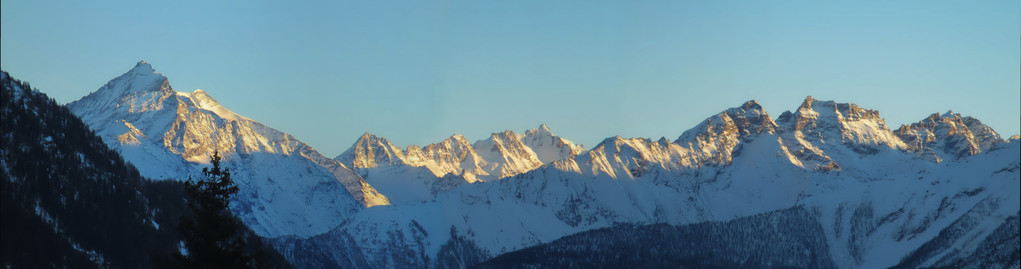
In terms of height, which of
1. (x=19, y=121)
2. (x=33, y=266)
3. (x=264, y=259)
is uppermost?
(x=19, y=121)

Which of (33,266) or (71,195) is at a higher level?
(71,195)

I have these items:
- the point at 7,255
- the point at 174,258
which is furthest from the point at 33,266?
the point at 174,258

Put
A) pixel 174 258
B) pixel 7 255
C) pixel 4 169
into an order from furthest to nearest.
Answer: pixel 4 169
pixel 7 255
pixel 174 258

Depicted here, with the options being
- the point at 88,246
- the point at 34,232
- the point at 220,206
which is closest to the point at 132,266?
the point at 88,246

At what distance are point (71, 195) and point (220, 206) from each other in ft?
512

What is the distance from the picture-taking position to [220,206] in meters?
54.6

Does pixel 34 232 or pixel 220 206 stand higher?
pixel 34 232

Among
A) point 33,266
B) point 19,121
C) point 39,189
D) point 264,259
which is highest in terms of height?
point 19,121

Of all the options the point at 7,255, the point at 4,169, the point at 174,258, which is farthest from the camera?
the point at 4,169

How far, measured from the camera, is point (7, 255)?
170m

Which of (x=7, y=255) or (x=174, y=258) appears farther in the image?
(x=7, y=255)

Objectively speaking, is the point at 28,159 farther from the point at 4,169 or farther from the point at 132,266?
the point at 132,266

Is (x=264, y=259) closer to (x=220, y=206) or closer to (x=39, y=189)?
(x=220, y=206)

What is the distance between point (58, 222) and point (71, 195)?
32.1 ft
